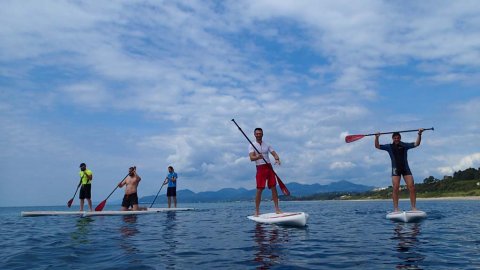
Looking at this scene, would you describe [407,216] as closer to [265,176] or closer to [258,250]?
[265,176]

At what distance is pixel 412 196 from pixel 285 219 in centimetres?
581

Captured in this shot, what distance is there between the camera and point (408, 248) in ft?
26.2

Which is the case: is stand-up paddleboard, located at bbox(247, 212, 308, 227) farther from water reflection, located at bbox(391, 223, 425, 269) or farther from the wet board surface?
the wet board surface

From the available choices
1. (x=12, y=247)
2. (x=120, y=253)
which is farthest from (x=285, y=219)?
(x=12, y=247)

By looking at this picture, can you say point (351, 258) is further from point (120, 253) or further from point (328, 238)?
point (120, 253)

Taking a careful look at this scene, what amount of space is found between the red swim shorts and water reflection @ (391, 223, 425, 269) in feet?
15.6

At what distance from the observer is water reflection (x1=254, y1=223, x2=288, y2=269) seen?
7043 mm

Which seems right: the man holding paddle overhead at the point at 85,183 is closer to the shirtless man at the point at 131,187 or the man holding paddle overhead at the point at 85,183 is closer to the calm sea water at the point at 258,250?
the shirtless man at the point at 131,187

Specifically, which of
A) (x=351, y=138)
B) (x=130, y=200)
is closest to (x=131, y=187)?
(x=130, y=200)

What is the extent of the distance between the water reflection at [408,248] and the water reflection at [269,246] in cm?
210

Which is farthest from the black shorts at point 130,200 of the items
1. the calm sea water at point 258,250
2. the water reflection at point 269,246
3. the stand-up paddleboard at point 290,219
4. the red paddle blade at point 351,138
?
the water reflection at point 269,246

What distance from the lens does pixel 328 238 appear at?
1015cm

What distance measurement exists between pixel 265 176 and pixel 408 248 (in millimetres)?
7244

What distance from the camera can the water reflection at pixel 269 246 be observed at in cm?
704
